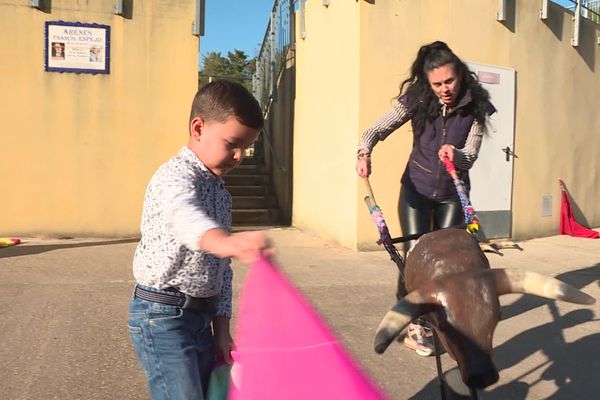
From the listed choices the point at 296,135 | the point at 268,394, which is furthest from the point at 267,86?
the point at 268,394

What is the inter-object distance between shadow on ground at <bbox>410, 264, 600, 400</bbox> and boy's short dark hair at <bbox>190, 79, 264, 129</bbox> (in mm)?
2271

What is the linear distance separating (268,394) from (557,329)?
400 centimetres

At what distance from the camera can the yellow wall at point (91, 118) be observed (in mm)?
8219

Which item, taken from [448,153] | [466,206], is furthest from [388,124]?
[466,206]

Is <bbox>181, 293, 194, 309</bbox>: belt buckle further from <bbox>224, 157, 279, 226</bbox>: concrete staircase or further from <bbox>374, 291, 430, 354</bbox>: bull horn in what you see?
<bbox>224, 157, 279, 226</bbox>: concrete staircase

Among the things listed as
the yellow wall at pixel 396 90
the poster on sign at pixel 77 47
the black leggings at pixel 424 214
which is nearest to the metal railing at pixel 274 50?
the yellow wall at pixel 396 90

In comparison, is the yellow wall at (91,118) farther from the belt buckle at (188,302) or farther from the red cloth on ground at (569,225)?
the belt buckle at (188,302)

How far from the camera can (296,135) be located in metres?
10.6

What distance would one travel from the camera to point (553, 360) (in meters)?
4.13

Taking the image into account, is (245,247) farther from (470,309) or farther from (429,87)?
(429,87)

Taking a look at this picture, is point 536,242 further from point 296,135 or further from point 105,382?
point 105,382

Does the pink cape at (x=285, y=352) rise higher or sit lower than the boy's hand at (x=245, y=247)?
lower

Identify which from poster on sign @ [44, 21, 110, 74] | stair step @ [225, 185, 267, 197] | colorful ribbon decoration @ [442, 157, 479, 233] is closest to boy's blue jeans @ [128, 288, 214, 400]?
colorful ribbon decoration @ [442, 157, 479, 233]

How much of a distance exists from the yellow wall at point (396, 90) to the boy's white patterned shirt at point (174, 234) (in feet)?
19.1
